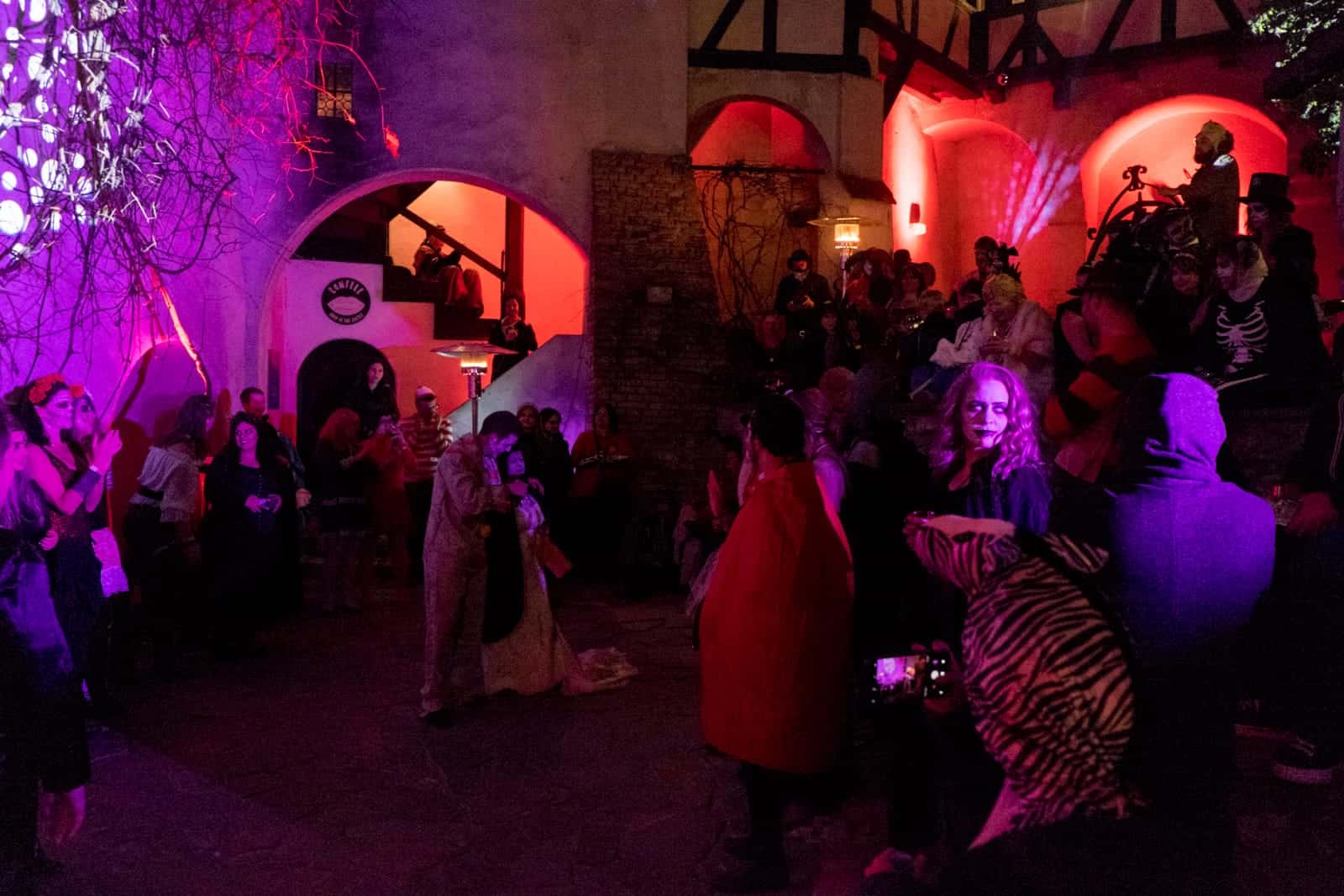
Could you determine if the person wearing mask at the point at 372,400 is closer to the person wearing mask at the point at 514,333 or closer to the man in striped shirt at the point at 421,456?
the man in striped shirt at the point at 421,456

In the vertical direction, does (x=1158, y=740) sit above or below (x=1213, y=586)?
below

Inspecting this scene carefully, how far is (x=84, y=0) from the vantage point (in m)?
4.62

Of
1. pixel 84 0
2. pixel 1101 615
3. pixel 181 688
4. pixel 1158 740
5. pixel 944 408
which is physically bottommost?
pixel 181 688

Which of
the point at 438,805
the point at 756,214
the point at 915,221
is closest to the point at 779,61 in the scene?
the point at 756,214

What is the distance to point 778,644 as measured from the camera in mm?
4086

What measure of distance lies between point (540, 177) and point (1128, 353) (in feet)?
36.7

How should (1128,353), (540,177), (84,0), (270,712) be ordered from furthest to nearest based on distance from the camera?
(540,177), (270,712), (84,0), (1128,353)

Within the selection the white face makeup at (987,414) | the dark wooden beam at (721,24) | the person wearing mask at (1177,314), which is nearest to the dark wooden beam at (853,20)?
the dark wooden beam at (721,24)

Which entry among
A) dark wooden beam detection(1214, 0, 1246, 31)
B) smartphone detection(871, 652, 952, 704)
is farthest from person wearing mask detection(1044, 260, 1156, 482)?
dark wooden beam detection(1214, 0, 1246, 31)

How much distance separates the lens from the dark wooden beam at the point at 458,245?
60.8 ft

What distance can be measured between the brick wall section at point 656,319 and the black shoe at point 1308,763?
28.9 feet

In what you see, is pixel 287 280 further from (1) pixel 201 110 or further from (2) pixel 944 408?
(2) pixel 944 408

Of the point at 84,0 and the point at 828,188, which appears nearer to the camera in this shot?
the point at 84,0

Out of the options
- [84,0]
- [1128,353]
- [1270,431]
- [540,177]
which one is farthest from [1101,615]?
[540,177]
